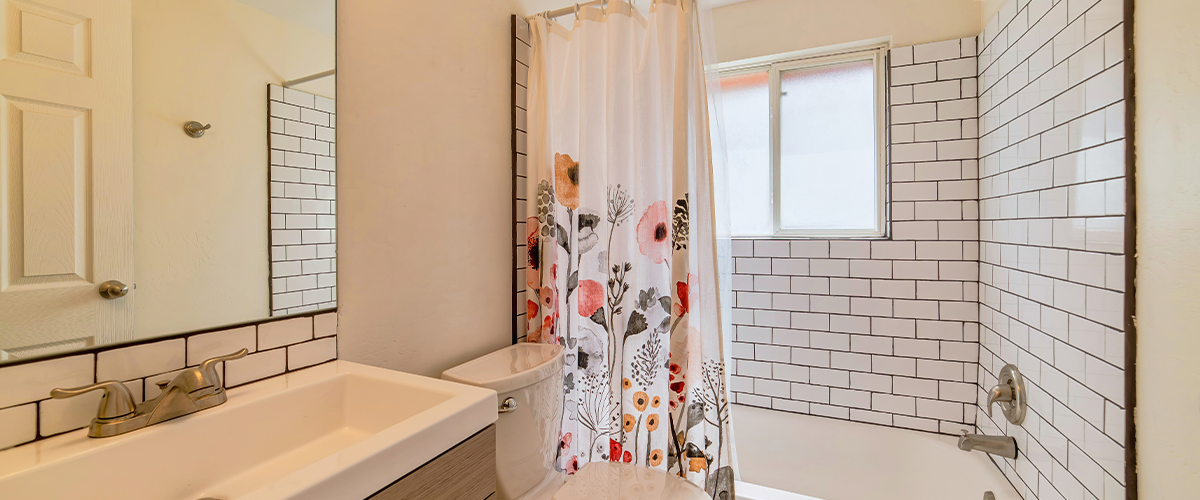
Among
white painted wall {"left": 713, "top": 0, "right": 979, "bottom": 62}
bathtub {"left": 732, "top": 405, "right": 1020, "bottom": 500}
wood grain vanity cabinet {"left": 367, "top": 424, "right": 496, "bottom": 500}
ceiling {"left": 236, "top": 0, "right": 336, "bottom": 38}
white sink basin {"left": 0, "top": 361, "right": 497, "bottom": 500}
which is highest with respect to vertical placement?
white painted wall {"left": 713, "top": 0, "right": 979, "bottom": 62}

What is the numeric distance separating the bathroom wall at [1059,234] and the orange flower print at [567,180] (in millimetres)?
1423

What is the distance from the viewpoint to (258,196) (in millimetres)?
986

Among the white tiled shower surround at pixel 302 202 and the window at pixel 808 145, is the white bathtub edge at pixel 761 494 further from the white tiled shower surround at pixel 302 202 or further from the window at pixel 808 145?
the white tiled shower surround at pixel 302 202

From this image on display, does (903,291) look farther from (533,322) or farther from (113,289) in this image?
(113,289)

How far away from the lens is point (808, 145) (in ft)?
7.36

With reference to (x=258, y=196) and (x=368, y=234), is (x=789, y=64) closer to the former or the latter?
(x=368, y=234)

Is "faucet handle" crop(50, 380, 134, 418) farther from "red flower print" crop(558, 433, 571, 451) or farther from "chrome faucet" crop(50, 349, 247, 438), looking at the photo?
"red flower print" crop(558, 433, 571, 451)

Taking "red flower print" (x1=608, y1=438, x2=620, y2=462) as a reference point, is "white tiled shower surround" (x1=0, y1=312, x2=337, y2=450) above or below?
above

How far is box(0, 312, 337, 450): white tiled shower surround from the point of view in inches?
26.7

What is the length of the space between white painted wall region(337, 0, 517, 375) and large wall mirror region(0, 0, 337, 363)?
0.08m

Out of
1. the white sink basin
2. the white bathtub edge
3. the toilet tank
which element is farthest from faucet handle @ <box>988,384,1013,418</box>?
the white sink basin

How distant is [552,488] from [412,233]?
887 millimetres

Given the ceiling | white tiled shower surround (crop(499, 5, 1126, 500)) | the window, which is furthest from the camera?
the window

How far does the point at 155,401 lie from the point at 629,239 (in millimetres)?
1211
